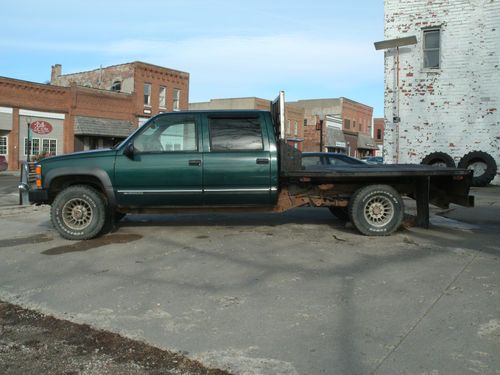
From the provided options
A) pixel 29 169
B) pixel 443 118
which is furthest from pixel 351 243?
pixel 443 118

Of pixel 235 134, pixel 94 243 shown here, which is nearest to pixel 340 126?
pixel 235 134

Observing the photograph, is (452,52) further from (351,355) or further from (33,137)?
A: (33,137)

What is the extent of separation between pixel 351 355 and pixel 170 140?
15.9 ft

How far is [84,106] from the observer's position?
123 ft

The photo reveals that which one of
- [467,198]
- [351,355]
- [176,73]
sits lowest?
[351,355]

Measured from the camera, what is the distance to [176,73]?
44.0 metres

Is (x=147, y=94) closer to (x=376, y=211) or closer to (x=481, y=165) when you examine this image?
(x=481, y=165)

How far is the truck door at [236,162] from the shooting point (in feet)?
24.1

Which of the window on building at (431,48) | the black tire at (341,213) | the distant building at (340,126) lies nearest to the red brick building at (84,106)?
the distant building at (340,126)

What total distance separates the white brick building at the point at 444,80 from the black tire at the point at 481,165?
62 cm

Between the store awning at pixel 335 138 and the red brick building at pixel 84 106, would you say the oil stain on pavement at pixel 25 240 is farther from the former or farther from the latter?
the store awning at pixel 335 138

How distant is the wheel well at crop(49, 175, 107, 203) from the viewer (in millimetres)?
7523

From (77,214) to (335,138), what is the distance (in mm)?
56041

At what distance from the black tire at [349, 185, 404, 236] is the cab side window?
8.80 ft
